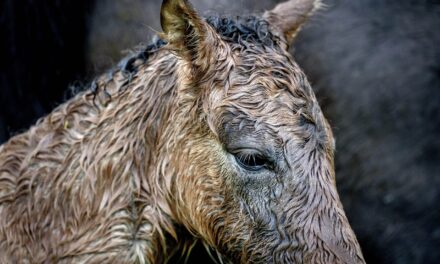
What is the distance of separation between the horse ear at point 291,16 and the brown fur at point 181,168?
103 mm

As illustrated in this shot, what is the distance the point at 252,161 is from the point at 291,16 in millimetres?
1417

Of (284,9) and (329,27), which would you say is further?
(329,27)

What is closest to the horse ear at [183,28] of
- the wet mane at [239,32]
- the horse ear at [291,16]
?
the wet mane at [239,32]

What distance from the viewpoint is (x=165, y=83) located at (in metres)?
5.03

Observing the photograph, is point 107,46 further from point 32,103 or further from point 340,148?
point 340,148

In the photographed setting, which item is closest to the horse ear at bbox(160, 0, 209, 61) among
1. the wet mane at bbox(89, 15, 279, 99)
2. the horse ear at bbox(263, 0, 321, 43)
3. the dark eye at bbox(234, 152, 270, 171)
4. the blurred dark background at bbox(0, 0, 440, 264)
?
the wet mane at bbox(89, 15, 279, 99)

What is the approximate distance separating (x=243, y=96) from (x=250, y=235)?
27.6 inches

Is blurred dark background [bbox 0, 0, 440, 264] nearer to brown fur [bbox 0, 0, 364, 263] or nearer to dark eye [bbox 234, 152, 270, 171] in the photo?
brown fur [bbox 0, 0, 364, 263]

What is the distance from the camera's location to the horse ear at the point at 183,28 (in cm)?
452

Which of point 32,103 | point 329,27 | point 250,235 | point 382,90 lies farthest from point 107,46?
point 250,235

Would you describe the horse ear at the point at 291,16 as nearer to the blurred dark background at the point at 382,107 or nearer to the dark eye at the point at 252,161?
the blurred dark background at the point at 382,107

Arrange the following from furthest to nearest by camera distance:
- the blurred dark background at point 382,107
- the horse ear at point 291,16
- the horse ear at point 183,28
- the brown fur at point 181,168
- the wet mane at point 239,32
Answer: the blurred dark background at point 382,107 → the horse ear at point 291,16 → the wet mane at point 239,32 → the horse ear at point 183,28 → the brown fur at point 181,168

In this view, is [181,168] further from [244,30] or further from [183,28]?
[244,30]

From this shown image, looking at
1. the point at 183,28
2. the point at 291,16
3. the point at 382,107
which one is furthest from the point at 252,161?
the point at 382,107
